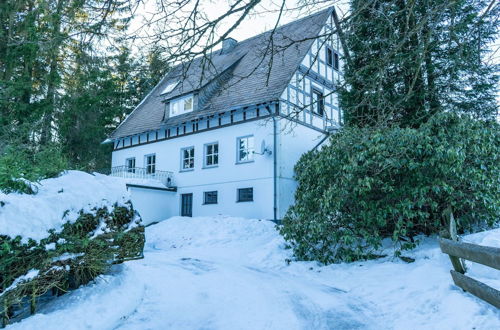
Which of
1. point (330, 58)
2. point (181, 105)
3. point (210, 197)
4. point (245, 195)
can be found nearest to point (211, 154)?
point (210, 197)

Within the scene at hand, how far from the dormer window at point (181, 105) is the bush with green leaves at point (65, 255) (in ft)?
49.0

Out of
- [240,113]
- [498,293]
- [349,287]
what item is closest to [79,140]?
[240,113]

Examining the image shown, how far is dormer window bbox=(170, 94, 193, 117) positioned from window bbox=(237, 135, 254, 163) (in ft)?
13.2

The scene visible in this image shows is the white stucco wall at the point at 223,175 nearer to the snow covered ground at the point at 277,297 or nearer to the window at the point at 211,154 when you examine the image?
the window at the point at 211,154

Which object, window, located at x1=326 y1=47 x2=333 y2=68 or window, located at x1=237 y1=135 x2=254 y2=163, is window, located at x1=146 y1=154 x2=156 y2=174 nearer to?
window, located at x1=237 y1=135 x2=254 y2=163

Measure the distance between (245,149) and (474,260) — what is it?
13974 mm

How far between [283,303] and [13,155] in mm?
4646

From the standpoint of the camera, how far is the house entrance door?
782 inches

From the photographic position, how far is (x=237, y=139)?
18.3 metres

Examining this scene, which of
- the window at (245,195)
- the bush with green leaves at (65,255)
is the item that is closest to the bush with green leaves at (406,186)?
the bush with green leaves at (65,255)

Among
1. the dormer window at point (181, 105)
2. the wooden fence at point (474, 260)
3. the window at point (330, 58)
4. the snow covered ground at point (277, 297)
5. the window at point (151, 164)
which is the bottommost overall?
the snow covered ground at point (277, 297)

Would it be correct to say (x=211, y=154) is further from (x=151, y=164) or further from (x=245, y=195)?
(x=151, y=164)

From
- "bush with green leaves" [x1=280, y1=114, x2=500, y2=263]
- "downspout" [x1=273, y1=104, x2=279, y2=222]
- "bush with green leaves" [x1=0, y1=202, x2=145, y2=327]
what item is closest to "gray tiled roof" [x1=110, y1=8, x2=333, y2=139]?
"downspout" [x1=273, y1=104, x2=279, y2=222]

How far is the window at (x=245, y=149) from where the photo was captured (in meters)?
17.8
